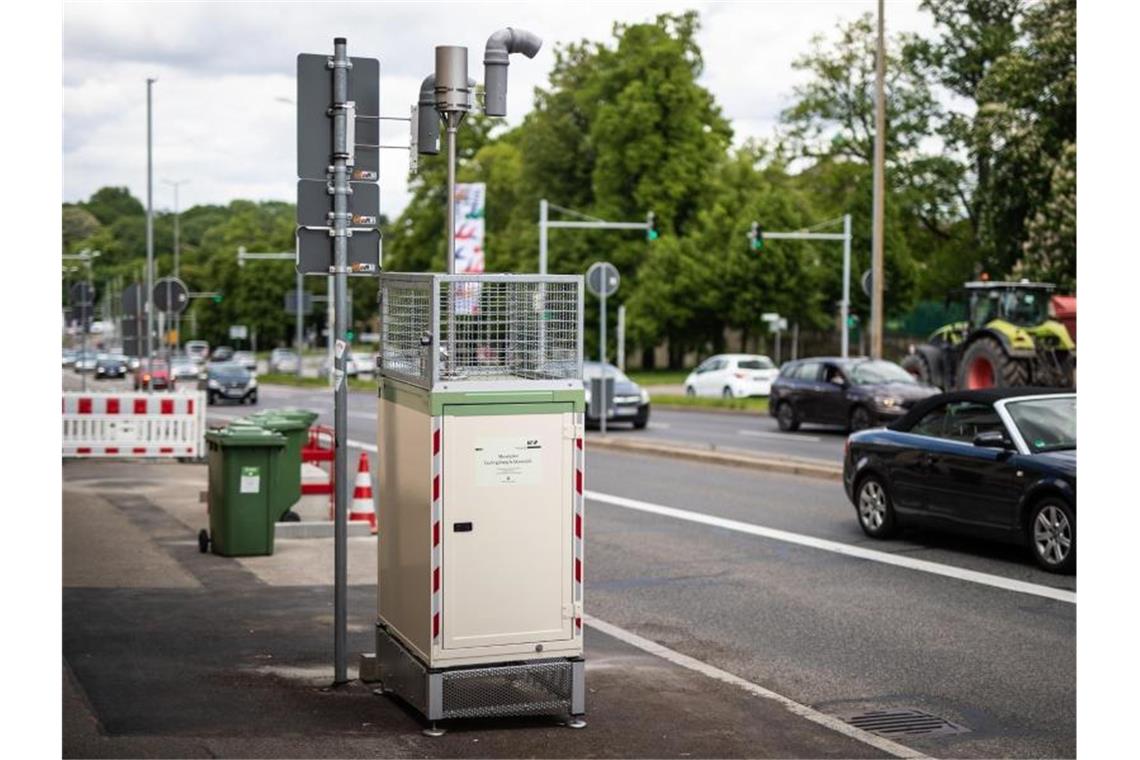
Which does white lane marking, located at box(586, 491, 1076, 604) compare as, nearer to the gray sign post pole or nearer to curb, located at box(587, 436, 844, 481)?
curb, located at box(587, 436, 844, 481)

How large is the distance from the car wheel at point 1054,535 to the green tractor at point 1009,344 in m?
16.9

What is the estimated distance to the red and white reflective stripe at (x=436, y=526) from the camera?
7.71 meters

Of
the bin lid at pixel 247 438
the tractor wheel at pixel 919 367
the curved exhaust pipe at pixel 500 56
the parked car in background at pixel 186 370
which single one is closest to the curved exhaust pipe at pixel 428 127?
the curved exhaust pipe at pixel 500 56

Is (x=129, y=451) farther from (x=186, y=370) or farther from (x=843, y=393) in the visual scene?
(x=186, y=370)

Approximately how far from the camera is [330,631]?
1042cm

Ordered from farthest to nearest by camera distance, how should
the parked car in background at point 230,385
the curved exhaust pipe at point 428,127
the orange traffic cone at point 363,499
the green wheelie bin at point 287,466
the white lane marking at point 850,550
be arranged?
the parked car in background at point 230,385
the orange traffic cone at point 363,499
the green wheelie bin at point 287,466
the white lane marking at point 850,550
the curved exhaust pipe at point 428,127

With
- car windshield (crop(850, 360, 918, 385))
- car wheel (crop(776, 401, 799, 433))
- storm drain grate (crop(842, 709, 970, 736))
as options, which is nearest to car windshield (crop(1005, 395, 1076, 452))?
storm drain grate (crop(842, 709, 970, 736))

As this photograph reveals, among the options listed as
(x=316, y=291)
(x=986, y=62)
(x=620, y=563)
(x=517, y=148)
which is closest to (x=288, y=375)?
(x=517, y=148)

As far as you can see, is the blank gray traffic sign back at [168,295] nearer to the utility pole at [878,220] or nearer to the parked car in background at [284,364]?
the utility pole at [878,220]

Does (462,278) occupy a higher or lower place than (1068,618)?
higher

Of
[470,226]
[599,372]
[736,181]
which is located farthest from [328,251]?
[736,181]

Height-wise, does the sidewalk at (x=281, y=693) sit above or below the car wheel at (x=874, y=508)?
below

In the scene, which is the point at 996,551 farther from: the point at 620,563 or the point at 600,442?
the point at 600,442

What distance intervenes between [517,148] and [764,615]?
7942cm
